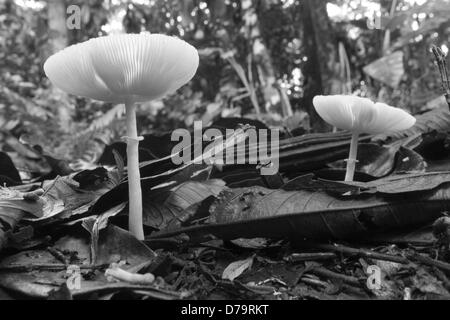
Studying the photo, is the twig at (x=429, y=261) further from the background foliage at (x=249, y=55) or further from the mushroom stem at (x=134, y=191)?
the background foliage at (x=249, y=55)

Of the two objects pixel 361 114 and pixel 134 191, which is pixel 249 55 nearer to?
pixel 361 114

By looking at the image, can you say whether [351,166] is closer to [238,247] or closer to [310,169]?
[310,169]

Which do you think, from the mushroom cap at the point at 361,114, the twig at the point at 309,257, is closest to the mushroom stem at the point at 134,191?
the twig at the point at 309,257

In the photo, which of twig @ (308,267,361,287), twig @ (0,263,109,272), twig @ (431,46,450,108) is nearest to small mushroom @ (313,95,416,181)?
twig @ (431,46,450,108)

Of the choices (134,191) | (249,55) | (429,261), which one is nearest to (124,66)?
(134,191)

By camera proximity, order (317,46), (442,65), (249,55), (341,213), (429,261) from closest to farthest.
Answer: (429,261) < (341,213) < (442,65) < (317,46) < (249,55)
